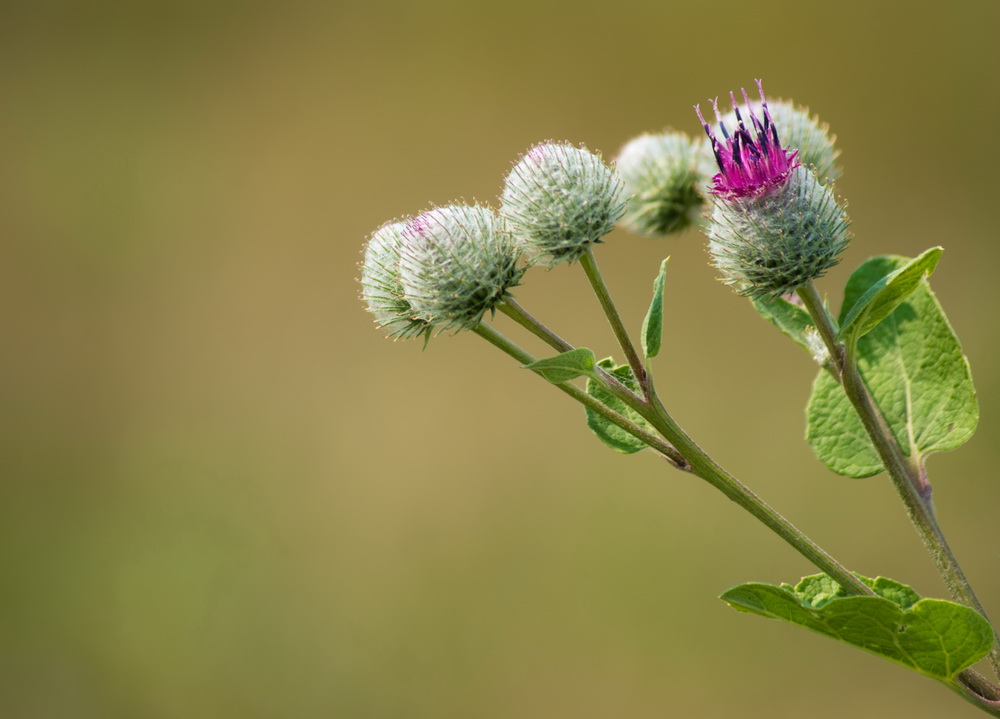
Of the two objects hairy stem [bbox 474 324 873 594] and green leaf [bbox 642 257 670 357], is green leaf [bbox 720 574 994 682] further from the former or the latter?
green leaf [bbox 642 257 670 357]

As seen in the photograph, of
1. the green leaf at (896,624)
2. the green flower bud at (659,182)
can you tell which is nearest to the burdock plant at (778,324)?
the green leaf at (896,624)

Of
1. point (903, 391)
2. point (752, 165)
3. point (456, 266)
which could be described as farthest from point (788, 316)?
point (456, 266)

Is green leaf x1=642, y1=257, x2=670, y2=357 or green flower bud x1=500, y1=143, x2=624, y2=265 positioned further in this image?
green flower bud x1=500, y1=143, x2=624, y2=265

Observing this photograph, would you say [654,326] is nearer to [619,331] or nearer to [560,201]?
[619,331]

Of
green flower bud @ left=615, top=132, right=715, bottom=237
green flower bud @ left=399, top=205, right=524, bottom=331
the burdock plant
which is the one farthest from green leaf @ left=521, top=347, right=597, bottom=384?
green flower bud @ left=615, top=132, right=715, bottom=237

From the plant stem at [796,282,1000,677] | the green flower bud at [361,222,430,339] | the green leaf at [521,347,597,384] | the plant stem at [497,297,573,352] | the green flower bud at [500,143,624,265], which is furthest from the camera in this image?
the green flower bud at [361,222,430,339]

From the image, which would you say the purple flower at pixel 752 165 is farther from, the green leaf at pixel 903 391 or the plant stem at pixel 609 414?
the plant stem at pixel 609 414
